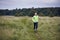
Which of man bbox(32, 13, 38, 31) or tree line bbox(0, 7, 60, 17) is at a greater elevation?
tree line bbox(0, 7, 60, 17)

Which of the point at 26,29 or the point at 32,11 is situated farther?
the point at 26,29

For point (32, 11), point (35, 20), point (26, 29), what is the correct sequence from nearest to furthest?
1. point (32, 11)
2. point (26, 29)
3. point (35, 20)

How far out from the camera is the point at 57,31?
6336mm

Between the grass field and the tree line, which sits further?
the tree line

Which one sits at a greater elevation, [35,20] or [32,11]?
[32,11]

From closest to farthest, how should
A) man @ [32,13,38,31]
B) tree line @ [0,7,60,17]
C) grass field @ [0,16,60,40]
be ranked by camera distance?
grass field @ [0,16,60,40] → tree line @ [0,7,60,17] → man @ [32,13,38,31]

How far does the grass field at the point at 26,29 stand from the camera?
5.91 m

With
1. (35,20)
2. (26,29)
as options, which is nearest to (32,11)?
(35,20)

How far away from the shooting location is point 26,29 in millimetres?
6465

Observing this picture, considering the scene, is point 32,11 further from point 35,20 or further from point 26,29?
point 26,29

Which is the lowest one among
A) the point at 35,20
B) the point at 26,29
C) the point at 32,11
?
the point at 26,29

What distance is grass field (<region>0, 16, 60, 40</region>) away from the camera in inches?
233

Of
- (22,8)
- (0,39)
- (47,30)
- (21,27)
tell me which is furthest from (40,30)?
(0,39)

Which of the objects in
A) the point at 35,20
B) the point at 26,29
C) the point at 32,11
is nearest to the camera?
the point at 32,11
